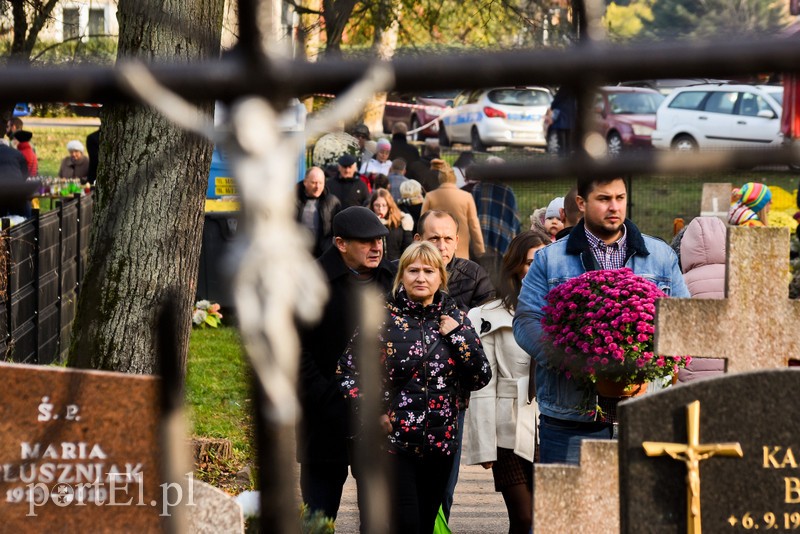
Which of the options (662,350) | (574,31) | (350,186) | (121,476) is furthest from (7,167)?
(350,186)

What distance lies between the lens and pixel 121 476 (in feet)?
9.46

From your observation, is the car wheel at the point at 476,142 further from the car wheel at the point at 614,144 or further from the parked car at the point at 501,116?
the car wheel at the point at 614,144

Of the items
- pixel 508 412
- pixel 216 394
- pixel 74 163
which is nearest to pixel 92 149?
pixel 74 163

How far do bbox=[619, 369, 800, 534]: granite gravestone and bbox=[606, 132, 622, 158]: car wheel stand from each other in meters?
1.90

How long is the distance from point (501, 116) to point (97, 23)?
0.33m

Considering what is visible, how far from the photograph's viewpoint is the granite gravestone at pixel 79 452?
287 centimetres

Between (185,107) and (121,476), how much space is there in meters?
2.13

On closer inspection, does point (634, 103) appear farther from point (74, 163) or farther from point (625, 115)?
point (74, 163)

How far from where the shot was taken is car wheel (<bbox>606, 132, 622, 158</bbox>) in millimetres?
941

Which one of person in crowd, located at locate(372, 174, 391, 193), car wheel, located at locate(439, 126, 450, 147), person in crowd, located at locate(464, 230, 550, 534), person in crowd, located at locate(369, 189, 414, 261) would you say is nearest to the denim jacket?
person in crowd, located at locate(464, 230, 550, 534)

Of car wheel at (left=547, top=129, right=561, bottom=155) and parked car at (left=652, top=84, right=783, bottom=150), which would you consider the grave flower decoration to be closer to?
parked car at (left=652, top=84, right=783, bottom=150)

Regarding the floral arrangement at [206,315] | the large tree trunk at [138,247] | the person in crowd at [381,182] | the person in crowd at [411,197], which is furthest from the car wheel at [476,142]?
the person in crowd at [381,182]

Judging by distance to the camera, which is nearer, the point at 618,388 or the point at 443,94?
the point at 443,94

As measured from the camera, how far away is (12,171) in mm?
1072
